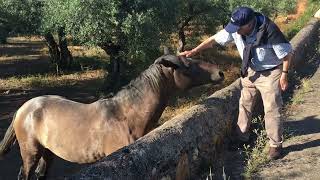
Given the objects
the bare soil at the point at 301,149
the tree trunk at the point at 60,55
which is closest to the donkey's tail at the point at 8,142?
the bare soil at the point at 301,149

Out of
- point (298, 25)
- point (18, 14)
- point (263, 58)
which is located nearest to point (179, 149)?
point (263, 58)

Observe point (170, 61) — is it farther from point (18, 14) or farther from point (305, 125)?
point (18, 14)

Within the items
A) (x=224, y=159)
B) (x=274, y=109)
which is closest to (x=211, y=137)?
(x=224, y=159)

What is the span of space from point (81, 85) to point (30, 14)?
12.8 feet

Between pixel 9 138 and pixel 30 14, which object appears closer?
pixel 9 138

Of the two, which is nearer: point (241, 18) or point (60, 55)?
point (241, 18)

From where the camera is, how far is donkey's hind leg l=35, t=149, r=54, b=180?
7191 millimetres

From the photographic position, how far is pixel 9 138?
7168 mm

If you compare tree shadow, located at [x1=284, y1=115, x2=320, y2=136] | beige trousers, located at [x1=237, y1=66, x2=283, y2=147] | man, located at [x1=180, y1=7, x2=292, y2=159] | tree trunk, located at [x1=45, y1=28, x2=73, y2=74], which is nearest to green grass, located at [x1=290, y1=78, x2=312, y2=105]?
tree shadow, located at [x1=284, y1=115, x2=320, y2=136]

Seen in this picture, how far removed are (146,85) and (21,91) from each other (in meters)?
13.6

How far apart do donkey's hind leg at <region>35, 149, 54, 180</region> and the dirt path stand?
2351mm

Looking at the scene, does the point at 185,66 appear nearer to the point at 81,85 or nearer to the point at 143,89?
the point at 143,89

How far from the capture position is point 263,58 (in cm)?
579

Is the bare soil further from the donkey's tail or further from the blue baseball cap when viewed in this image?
the donkey's tail
